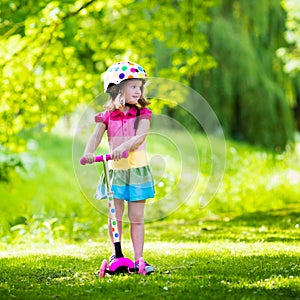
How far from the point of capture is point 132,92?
425 cm

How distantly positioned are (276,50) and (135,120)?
12110 millimetres

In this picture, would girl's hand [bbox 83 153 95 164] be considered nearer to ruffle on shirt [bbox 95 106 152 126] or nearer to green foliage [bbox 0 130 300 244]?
ruffle on shirt [bbox 95 106 152 126]

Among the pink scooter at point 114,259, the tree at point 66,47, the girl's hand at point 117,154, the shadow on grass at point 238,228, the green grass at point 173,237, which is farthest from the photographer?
the tree at point 66,47

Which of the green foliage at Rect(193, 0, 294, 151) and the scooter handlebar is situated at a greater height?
the green foliage at Rect(193, 0, 294, 151)

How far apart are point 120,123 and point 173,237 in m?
2.59

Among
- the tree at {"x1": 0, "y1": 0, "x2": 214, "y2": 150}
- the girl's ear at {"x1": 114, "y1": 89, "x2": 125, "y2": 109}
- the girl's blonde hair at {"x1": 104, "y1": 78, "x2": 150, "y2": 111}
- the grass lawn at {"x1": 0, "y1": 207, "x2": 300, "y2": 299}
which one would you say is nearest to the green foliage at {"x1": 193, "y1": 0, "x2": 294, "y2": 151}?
the tree at {"x1": 0, "y1": 0, "x2": 214, "y2": 150}

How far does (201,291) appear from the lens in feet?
11.7

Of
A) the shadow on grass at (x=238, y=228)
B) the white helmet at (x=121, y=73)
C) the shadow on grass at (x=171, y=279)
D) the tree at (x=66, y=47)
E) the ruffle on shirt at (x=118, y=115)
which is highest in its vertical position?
the tree at (x=66, y=47)

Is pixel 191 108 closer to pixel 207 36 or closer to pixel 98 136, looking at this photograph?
pixel 207 36

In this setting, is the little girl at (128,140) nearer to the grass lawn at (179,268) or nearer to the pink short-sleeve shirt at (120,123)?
the pink short-sleeve shirt at (120,123)

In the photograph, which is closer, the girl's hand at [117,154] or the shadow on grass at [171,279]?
the shadow on grass at [171,279]

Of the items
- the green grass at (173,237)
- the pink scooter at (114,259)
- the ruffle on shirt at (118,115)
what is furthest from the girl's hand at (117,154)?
the green grass at (173,237)

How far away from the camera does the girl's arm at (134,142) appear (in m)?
4.00

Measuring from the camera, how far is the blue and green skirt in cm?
414
